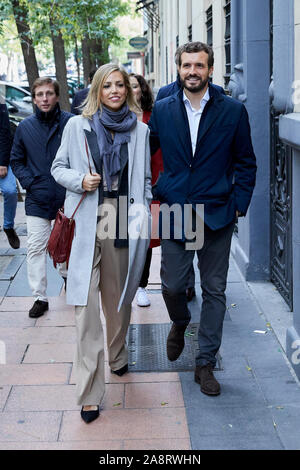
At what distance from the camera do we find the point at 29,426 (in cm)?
434

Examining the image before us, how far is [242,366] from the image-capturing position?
524cm

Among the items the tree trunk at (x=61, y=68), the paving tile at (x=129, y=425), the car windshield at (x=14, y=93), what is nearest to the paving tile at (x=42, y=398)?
the paving tile at (x=129, y=425)

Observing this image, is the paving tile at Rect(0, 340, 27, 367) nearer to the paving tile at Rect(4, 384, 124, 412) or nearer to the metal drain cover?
the paving tile at Rect(4, 384, 124, 412)

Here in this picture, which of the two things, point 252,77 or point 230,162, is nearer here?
point 230,162

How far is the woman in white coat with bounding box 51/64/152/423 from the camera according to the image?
14.6 ft

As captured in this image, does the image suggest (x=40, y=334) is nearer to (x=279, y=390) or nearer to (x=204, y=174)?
(x=279, y=390)

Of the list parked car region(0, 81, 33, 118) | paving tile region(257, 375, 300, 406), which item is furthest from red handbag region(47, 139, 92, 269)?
parked car region(0, 81, 33, 118)

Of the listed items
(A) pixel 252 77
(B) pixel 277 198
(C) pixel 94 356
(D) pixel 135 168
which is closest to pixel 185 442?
(C) pixel 94 356

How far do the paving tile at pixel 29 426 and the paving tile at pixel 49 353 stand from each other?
0.93m

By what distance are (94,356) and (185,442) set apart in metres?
0.72

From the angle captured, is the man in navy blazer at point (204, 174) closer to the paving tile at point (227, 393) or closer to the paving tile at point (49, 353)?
the paving tile at point (227, 393)

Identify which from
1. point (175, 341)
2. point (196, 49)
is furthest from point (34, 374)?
point (196, 49)

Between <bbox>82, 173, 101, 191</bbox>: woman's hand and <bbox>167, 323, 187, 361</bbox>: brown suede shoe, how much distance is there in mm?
1101

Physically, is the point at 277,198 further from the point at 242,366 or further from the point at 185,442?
the point at 185,442
